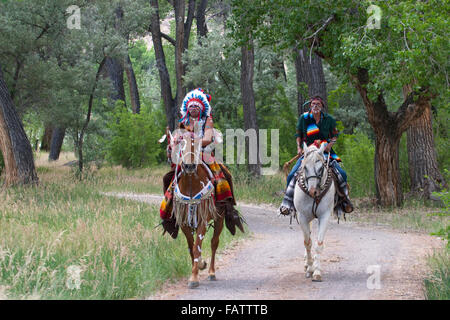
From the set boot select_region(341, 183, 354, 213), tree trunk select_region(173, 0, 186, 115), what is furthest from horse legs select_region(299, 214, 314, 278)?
tree trunk select_region(173, 0, 186, 115)

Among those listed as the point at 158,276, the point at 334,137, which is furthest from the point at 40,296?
the point at 334,137

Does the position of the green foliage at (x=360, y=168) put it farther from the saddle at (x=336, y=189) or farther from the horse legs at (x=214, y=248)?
the horse legs at (x=214, y=248)

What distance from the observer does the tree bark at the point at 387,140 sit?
17922 mm

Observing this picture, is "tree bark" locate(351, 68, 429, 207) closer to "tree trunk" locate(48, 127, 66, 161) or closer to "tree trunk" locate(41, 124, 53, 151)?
"tree trunk" locate(48, 127, 66, 161)

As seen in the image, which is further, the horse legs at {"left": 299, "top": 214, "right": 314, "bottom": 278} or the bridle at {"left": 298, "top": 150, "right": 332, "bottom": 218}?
the horse legs at {"left": 299, "top": 214, "right": 314, "bottom": 278}

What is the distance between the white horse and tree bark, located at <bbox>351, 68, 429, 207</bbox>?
874 cm

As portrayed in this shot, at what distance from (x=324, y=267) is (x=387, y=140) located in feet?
29.2

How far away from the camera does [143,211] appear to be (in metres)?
14.8


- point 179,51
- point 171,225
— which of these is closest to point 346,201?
point 171,225

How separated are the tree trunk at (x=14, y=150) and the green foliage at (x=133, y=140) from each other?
41.1ft

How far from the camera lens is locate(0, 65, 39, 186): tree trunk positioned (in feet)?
65.5

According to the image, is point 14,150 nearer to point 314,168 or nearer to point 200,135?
point 200,135

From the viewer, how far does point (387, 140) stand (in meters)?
18.4
